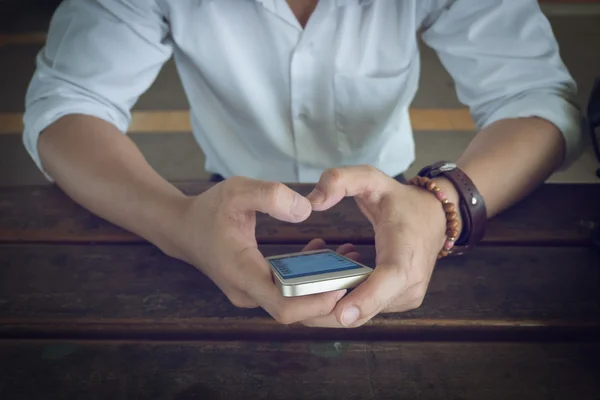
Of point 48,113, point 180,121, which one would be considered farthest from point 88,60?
point 180,121

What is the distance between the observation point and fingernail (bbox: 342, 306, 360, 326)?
0.42 metres

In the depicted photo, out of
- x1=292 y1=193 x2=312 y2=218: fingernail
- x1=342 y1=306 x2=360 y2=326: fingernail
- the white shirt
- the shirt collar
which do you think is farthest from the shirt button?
x1=342 y1=306 x2=360 y2=326: fingernail

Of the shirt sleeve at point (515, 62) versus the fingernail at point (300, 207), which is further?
the shirt sleeve at point (515, 62)

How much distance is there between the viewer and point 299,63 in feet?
2.63

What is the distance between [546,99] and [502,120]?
63mm

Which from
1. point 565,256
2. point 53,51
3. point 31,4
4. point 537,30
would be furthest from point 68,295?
point 31,4

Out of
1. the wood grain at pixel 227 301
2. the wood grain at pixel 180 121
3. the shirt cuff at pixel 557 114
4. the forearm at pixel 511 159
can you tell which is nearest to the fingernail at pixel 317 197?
the wood grain at pixel 227 301

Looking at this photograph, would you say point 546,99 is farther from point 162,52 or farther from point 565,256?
point 162,52

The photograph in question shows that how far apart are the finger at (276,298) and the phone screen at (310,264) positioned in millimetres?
15

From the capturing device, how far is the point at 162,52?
806mm

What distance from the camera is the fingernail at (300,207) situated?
485 mm

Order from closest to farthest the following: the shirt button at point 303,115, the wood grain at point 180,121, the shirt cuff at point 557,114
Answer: the shirt cuff at point 557,114 < the shirt button at point 303,115 < the wood grain at point 180,121

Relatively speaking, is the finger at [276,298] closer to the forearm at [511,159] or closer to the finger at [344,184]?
the finger at [344,184]

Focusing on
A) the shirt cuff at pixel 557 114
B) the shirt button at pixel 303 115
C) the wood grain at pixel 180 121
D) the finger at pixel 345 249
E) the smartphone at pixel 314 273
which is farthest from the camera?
the wood grain at pixel 180 121
